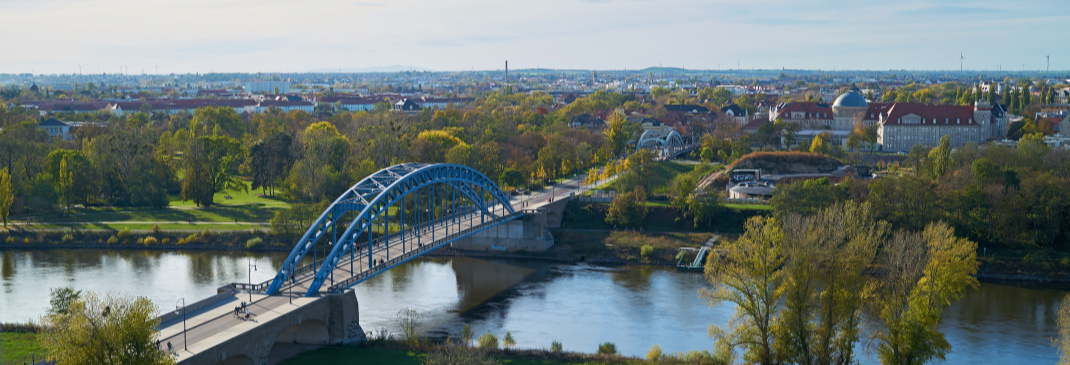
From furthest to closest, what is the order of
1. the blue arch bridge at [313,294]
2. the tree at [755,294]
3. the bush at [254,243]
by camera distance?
the bush at [254,243] → the tree at [755,294] → the blue arch bridge at [313,294]

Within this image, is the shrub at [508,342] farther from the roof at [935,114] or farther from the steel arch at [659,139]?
the roof at [935,114]

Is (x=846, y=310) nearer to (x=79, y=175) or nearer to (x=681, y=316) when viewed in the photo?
(x=681, y=316)

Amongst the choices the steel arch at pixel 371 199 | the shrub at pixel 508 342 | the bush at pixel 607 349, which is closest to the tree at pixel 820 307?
the bush at pixel 607 349

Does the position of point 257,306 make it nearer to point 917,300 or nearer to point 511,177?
point 917,300

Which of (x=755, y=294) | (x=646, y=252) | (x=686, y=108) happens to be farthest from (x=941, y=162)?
(x=686, y=108)

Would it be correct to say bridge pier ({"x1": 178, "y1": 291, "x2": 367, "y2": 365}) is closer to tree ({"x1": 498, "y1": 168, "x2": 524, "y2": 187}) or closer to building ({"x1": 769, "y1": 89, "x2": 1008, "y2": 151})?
tree ({"x1": 498, "y1": 168, "x2": 524, "y2": 187})

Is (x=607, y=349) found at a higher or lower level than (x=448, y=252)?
higher
